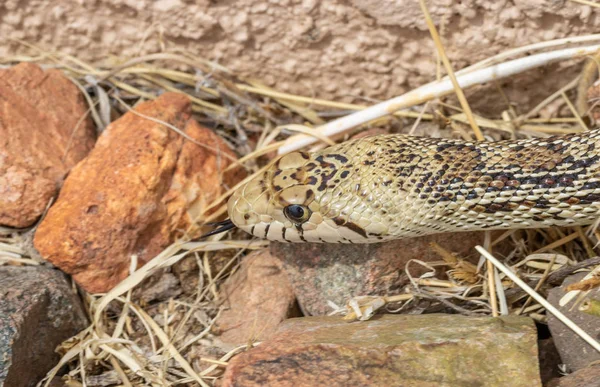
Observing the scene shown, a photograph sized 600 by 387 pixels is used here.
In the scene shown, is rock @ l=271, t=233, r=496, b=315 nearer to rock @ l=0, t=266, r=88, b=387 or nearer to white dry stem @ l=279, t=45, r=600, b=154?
white dry stem @ l=279, t=45, r=600, b=154

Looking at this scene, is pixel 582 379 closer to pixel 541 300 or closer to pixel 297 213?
pixel 541 300

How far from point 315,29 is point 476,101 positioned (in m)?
0.82

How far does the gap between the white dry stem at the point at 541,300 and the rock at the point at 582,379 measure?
0.11m

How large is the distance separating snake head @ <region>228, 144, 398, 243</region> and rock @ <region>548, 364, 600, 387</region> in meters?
0.77

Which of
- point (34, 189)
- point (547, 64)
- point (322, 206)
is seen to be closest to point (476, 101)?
point (547, 64)

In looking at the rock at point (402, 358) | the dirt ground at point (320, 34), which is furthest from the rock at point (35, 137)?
the rock at point (402, 358)

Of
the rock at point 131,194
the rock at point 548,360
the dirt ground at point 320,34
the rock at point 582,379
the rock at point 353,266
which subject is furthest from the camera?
the dirt ground at point 320,34

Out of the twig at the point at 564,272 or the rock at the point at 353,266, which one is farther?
the rock at the point at 353,266

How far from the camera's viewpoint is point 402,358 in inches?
86.0

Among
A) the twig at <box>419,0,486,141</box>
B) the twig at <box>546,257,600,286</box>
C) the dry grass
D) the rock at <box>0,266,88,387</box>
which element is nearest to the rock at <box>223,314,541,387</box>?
the dry grass

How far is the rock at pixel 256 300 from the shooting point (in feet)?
8.88

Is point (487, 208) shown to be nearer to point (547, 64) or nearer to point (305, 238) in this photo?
point (305, 238)

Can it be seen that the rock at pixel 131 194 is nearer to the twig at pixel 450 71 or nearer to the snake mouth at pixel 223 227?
the snake mouth at pixel 223 227

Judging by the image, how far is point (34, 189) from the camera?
9.52 ft
